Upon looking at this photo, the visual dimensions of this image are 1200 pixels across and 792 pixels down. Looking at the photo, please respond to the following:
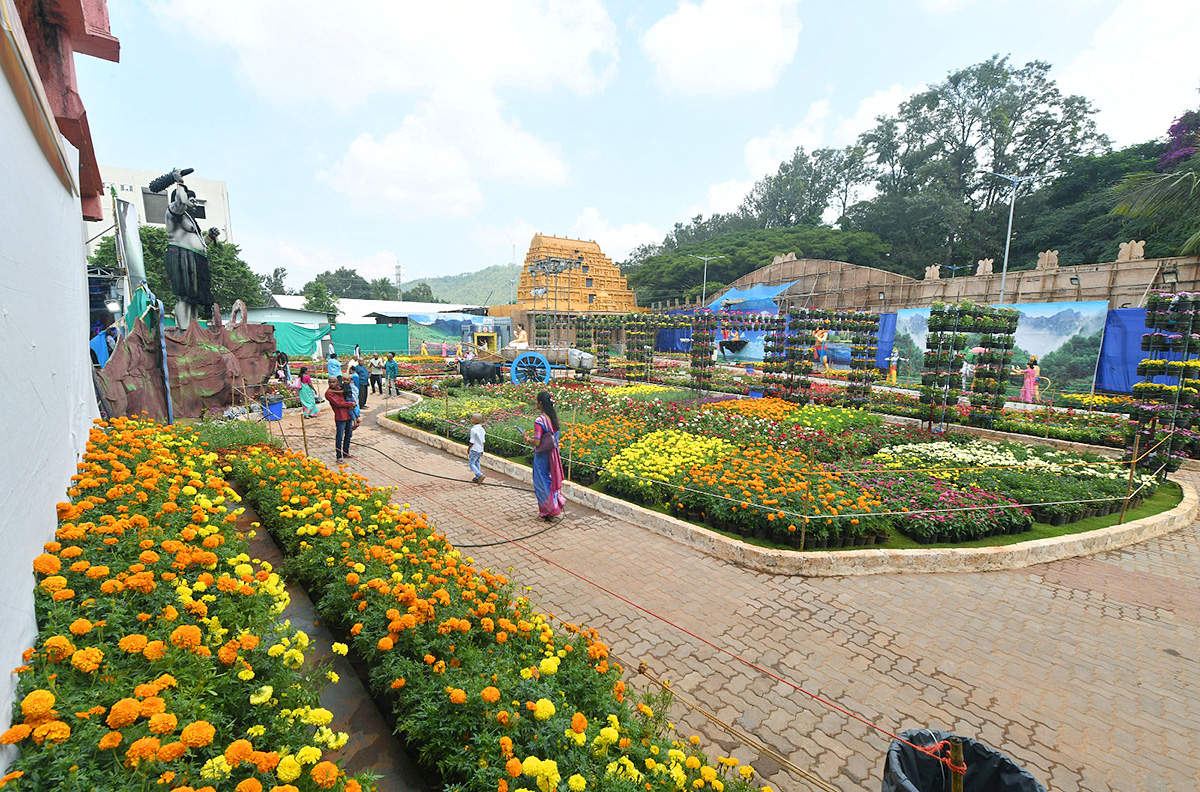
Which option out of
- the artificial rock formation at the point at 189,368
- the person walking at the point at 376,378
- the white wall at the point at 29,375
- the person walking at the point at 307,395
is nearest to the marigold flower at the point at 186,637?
the white wall at the point at 29,375

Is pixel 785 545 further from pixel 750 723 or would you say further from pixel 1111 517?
pixel 1111 517

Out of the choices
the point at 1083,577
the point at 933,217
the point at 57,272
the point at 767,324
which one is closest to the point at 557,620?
the point at 57,272

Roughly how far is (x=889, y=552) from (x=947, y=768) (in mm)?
3529

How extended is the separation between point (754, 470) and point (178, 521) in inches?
242

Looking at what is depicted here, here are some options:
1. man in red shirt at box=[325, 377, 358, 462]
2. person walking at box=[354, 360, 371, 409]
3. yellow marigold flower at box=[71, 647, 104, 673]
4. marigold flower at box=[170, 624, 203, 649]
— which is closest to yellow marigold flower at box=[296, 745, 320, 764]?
marigold flower at box=[170, 624, 203, 649]

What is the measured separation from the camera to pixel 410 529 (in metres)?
4.10

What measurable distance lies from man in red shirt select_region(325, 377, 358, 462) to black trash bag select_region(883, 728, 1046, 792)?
9.20m

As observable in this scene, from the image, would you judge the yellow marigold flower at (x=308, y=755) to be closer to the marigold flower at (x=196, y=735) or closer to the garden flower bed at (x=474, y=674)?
the marigold flower at (x=196, y=735)

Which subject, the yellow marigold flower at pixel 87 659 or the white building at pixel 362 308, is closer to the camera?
the yellow marigold flower at pixel 87 659

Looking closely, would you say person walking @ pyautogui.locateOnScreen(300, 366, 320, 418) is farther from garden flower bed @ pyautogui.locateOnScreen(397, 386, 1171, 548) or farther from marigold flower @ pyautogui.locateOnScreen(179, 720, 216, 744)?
marigold flower @ pyautogui.locateOnScreen(179, 720, 216, 744)

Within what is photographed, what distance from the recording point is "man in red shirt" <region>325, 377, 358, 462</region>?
30.0ft

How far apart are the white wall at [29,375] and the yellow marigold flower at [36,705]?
7.5 inches

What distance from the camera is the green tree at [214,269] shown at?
2959 centimetres

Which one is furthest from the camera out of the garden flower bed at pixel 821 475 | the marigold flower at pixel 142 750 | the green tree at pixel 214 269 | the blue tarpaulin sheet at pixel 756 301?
the blue tarpaulin sheet at pixel 756 301
